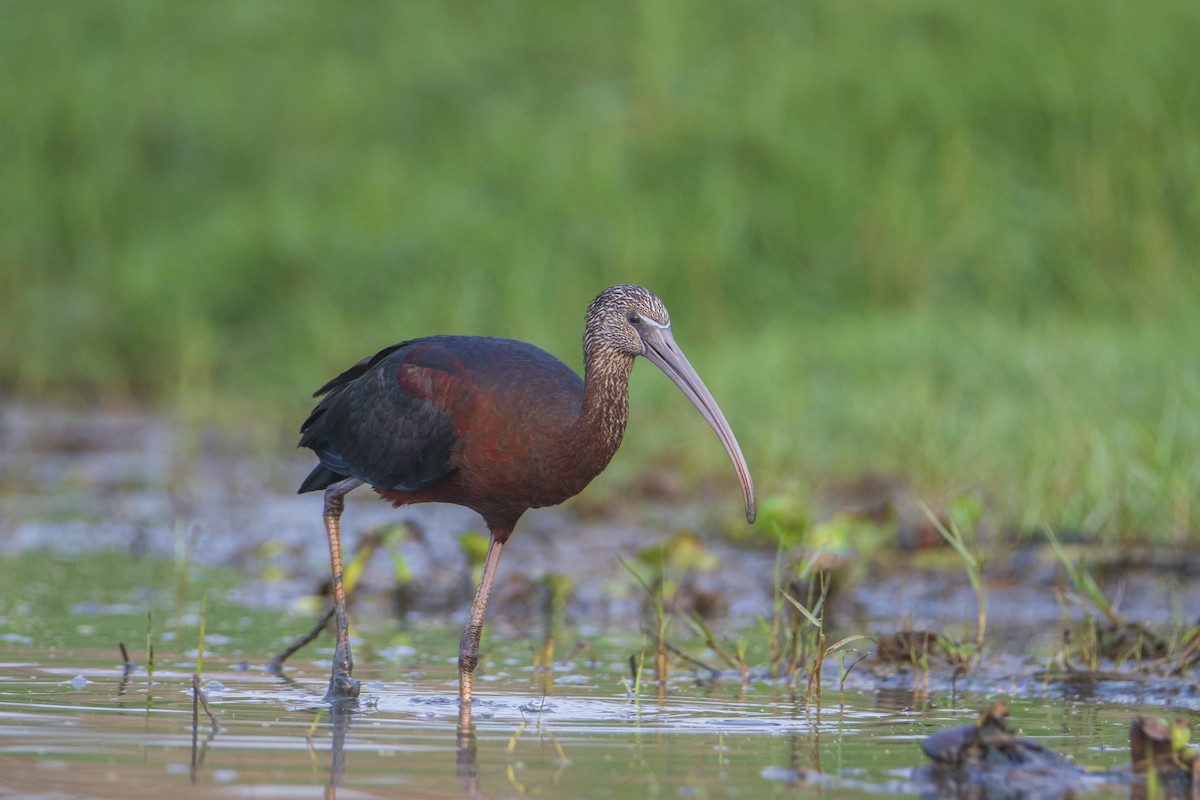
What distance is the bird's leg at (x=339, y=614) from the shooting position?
5221 millimetres

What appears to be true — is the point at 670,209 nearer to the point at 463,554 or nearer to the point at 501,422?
the point at 463,554

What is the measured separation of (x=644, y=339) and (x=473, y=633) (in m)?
0.99

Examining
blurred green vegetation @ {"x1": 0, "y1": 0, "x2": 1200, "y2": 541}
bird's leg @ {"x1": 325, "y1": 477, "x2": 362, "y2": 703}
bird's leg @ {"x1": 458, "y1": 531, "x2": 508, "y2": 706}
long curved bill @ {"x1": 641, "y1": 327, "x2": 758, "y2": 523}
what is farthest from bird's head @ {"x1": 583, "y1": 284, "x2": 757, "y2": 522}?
blurred green vegetation @ {"x1": 0, "y1": 0, "x2": 1200, "y2": 541}

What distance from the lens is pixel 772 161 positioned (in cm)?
1298

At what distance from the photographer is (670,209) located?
42.3 feet

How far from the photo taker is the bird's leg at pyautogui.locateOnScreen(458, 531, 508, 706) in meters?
5.20

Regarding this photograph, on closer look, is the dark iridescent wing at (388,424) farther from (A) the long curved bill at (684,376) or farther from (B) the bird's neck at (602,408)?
(A) the long curved bill at (684,376)

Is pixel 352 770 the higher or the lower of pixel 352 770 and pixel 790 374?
the lower

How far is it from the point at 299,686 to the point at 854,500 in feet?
11.9

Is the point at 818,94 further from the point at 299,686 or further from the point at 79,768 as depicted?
the point at 79,768

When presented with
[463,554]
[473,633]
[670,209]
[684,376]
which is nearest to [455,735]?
[473,633]

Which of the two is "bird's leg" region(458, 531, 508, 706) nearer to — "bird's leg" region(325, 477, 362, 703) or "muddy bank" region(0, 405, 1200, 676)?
"bird's leg" region(325, 477, 362, 703)

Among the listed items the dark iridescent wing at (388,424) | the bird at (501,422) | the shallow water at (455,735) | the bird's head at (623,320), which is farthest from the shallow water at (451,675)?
the bird's head at (623,320)

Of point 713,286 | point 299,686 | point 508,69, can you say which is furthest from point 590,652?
point 508,69
